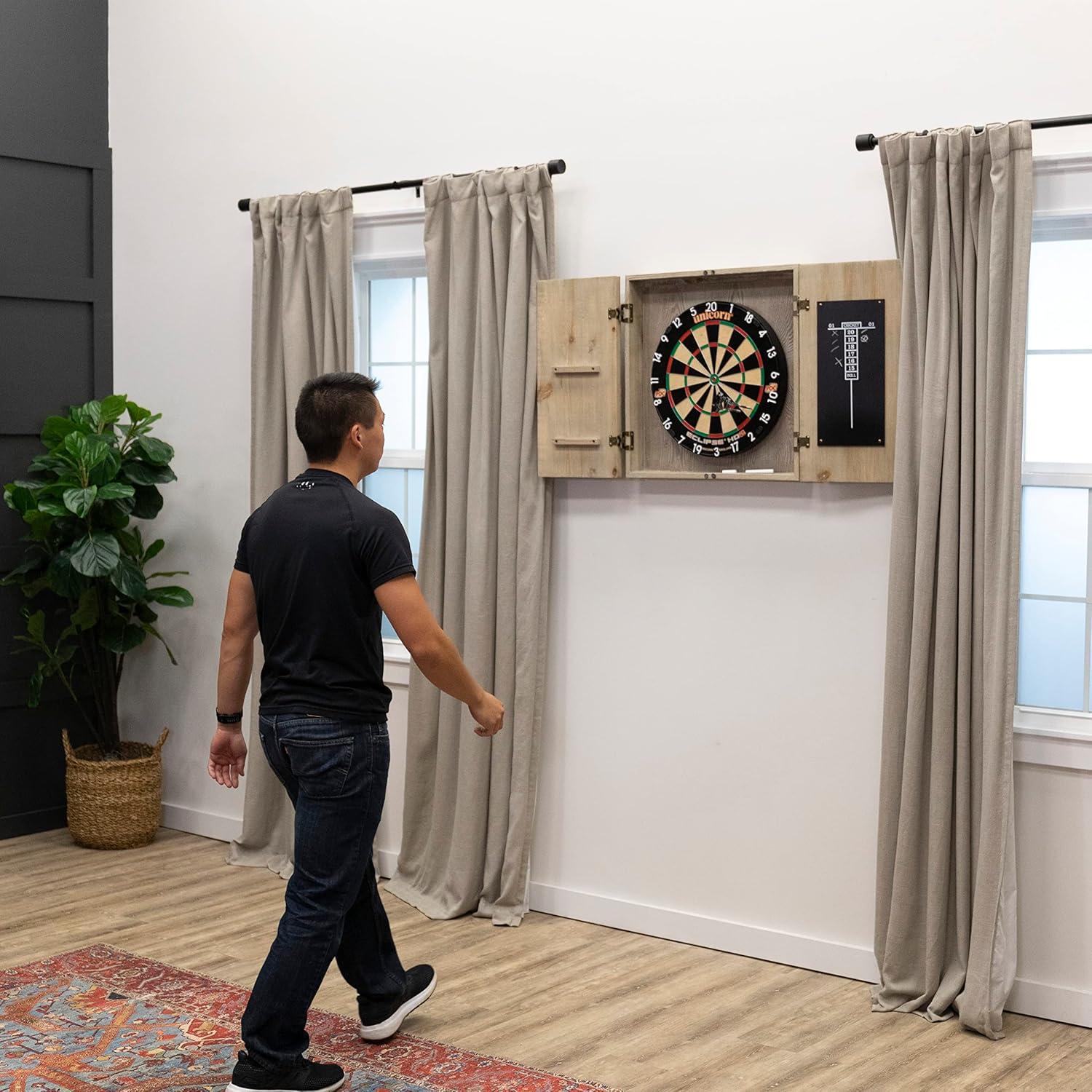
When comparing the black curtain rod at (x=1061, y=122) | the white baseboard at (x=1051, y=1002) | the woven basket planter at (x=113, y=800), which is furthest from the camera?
Result: the woven basket planter at (x=113, y=800)

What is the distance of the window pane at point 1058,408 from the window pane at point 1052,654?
38cm

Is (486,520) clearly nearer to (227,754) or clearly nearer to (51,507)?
(227,754)

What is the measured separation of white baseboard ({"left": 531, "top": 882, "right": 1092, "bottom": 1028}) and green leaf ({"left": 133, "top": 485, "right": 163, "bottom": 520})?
77.7 inches

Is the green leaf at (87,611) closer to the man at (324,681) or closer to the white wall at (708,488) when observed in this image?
the white wall at (708,488)

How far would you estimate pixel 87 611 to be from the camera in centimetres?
509

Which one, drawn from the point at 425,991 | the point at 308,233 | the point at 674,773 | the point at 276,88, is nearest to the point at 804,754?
the point at 674,773

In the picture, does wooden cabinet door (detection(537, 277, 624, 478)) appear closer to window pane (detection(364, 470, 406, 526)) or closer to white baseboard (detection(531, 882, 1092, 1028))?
window pane (detection(364, 470, 406, 526))

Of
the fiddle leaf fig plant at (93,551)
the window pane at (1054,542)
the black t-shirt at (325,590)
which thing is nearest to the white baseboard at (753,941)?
the window pane at (1054,542)

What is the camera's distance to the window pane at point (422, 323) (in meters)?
4.84

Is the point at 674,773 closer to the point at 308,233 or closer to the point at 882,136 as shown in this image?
the point at 882,136

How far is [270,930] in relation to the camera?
13.8ft

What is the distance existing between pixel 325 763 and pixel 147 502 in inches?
98.9

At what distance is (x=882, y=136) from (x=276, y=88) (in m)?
2.36

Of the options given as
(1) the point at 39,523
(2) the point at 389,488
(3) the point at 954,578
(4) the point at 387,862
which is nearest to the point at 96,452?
(1) the point at 39,523
